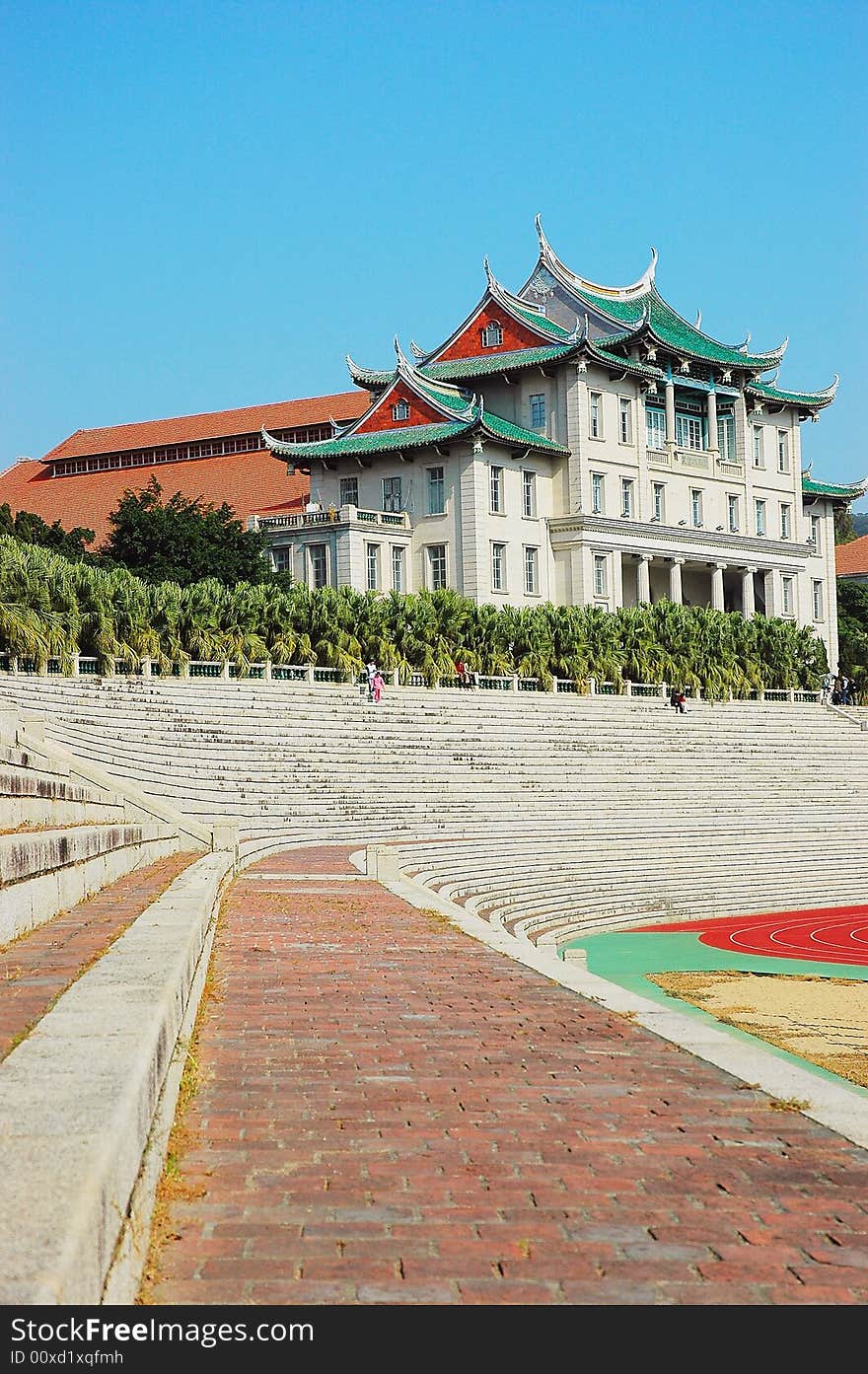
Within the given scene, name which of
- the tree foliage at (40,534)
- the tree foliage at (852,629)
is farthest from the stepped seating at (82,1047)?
the tree foliage at (852,629)

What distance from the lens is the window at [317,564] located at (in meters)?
63.0

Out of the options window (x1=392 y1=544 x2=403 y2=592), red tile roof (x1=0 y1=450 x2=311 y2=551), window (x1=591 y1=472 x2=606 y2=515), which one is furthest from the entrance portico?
red tile roof (x1=0 y1=450 x2=311 y2=551)

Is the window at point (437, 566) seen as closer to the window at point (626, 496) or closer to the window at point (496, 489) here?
the window at point (496, 489)

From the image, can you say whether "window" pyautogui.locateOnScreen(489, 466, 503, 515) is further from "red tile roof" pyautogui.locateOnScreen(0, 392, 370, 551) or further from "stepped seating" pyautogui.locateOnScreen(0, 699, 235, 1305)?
"stepped seating" pyautogui.locateOnScreen(0, 699, 235, 1305)

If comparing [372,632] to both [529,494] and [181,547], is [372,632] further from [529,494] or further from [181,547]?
[529,494]

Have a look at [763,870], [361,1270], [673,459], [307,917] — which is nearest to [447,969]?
Result: [307,917]

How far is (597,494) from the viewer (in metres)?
69.1

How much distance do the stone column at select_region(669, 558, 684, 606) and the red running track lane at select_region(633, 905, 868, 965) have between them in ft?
127

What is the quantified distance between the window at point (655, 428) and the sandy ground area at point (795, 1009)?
180ft

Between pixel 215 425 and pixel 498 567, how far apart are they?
2288 cm

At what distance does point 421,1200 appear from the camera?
562cm

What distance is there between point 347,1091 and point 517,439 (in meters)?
59.4

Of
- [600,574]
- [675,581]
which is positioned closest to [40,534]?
[600,574]

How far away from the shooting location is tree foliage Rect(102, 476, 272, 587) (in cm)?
5675
